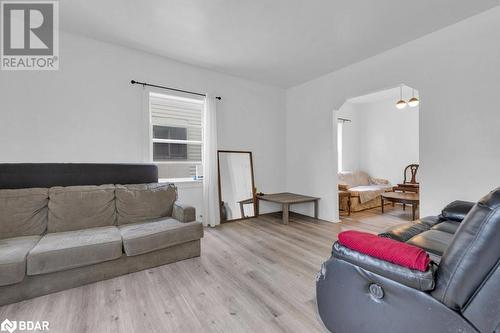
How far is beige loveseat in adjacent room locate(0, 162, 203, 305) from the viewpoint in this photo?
1.85 m

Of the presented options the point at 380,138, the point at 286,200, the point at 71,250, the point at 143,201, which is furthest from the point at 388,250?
the point at 380,138

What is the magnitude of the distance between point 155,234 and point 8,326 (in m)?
1.14

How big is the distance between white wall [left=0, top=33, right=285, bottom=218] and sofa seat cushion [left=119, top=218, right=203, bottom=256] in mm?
1243

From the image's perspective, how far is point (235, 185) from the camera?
433cm

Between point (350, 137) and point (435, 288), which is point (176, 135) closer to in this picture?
point (435, 288)

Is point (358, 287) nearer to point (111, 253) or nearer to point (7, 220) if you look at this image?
point (111, 253)

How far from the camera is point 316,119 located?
14.5 feet

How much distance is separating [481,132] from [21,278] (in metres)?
4.74

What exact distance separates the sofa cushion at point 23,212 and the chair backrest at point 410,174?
21.9ft

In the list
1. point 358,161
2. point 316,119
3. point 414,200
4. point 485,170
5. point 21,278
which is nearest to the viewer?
point 21,278

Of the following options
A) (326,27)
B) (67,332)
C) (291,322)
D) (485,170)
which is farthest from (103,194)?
(485,170)

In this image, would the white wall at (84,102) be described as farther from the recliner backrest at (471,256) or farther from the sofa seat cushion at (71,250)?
the recliner backrest at (471,256)

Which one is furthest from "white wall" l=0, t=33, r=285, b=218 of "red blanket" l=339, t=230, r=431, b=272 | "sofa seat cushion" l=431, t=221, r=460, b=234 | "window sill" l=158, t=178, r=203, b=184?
"sofa seat cushion" l=431, t=221, r=460, b=234

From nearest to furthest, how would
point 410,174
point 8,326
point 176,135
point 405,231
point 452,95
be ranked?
point 8,326 < point 405,231 < point 452,95 < point 176,135 < point 410,174
